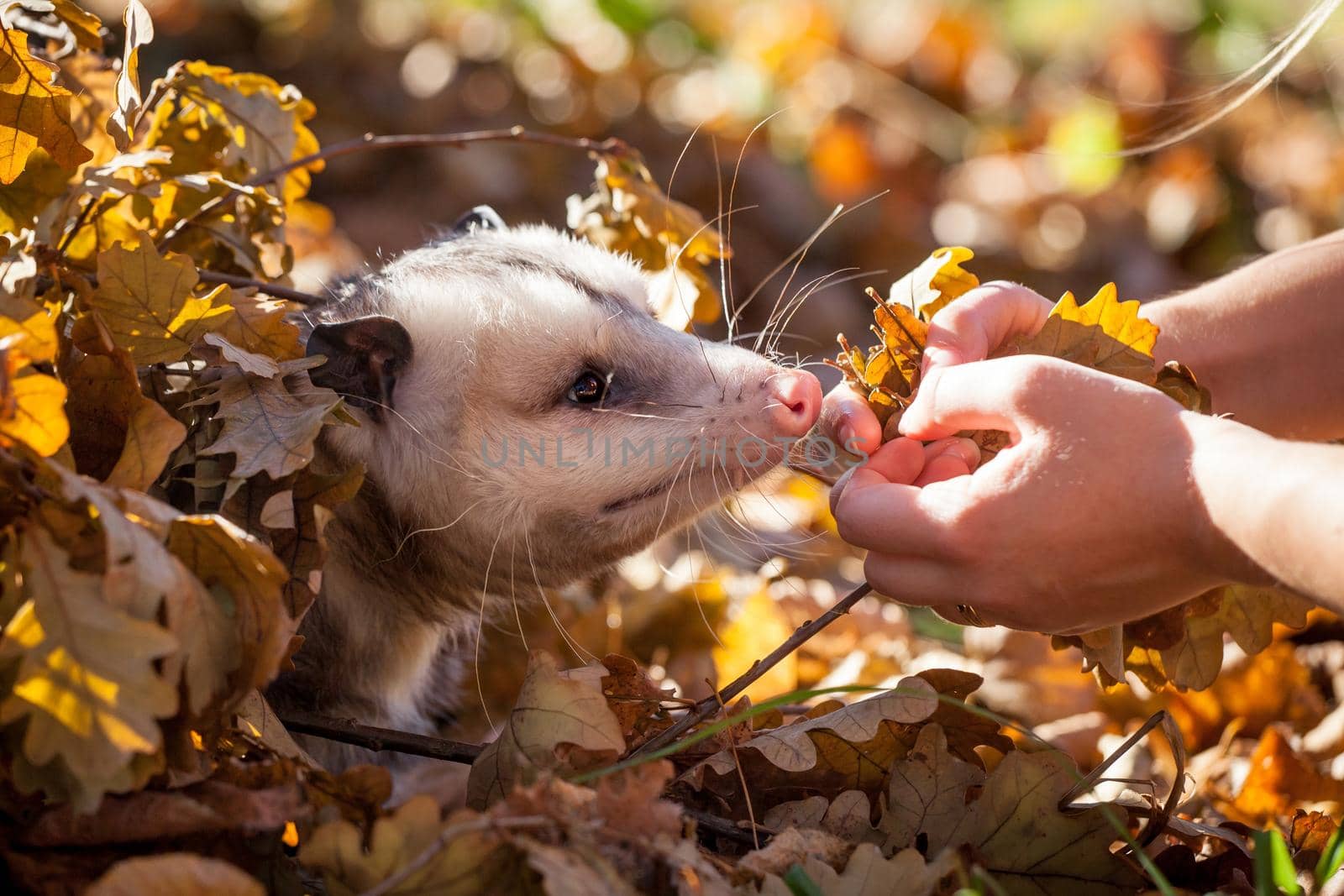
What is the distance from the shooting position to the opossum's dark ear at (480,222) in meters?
1.74

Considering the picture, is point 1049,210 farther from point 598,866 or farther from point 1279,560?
point 598,866

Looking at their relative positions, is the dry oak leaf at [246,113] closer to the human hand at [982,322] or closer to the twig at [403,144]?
the twig at [403,144]

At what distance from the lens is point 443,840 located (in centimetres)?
81

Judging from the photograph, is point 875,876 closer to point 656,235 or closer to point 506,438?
point 506,438

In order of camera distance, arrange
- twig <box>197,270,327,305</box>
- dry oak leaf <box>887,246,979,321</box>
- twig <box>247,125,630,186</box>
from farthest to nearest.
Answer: twig <box>247,125,630,186</box>
twig <box>197,270,327,305</box>
dry oak leaf <box>887,246,979,321</box>

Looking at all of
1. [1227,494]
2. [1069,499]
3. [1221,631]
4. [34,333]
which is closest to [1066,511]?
[1069,499]

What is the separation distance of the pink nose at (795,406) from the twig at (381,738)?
17.6 inches

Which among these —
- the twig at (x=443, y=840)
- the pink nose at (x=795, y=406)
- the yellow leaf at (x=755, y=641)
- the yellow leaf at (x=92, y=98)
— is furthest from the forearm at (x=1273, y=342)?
the yellow leaf at (x=92, y=98)

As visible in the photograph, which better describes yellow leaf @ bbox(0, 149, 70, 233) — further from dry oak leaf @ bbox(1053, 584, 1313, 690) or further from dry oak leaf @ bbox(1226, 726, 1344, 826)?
dry oak leaf @ bbox(1226, 726, 1344, 826)

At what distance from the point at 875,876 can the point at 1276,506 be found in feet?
1.39

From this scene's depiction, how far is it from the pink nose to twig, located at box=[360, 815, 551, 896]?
54 centimetres

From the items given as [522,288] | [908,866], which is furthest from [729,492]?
[908,866]

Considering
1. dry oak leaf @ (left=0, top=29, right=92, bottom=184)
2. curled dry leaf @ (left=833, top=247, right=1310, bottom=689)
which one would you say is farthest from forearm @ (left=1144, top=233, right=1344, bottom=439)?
dry oak leaf @ (left=0, top=29, right=92, bottom=184)

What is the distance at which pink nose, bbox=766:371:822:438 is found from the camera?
4.08ft
